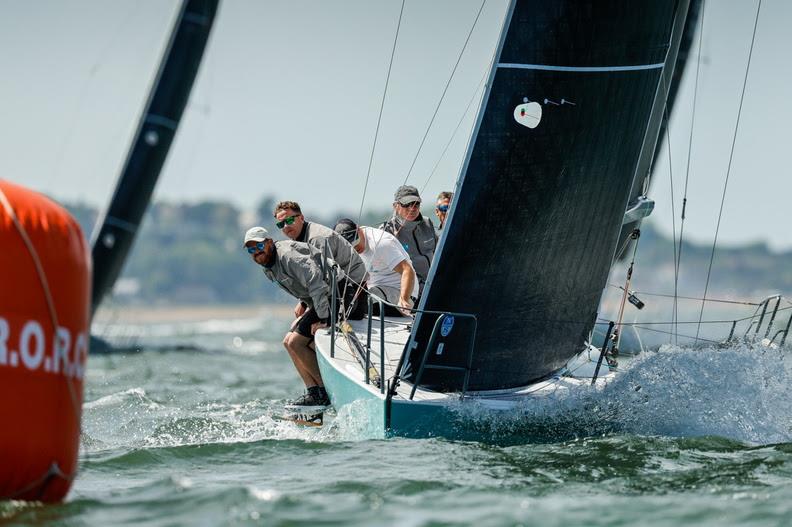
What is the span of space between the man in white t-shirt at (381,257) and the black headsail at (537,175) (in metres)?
1.03

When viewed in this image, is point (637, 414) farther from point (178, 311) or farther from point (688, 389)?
point (178, 311)

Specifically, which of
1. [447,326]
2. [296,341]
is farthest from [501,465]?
[296,341]

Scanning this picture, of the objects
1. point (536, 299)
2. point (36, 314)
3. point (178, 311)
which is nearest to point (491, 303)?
point (536, 299)

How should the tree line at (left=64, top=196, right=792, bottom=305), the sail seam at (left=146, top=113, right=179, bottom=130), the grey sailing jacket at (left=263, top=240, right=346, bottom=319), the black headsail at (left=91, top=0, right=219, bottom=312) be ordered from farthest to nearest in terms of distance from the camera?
the tree line at (left=64, top=196, right=792, bottom=305)
the sail seam at (left=146, top=113, right=179, bottom=130)
the black headsail at (left=91, top=0, right=219, bottom=312)
the grey sailing jacket at (left=263, top=240, right=346, bottom=319)

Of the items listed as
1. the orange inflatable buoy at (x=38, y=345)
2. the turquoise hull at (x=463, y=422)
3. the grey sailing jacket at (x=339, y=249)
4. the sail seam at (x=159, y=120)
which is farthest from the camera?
the sail seam at (x=159, y=120)

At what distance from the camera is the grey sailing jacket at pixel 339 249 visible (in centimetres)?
716

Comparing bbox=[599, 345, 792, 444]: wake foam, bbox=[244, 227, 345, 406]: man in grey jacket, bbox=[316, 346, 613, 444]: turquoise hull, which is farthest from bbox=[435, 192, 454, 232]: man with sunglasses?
bbox=[316, 346, 613, 444]: turquoise hull

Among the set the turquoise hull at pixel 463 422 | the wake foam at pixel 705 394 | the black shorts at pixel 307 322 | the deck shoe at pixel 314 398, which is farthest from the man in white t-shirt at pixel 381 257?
the wake foam at pixel 705 394

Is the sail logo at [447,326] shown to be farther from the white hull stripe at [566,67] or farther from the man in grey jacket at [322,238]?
the white hull stripe at [566,67]

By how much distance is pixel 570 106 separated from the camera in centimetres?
640

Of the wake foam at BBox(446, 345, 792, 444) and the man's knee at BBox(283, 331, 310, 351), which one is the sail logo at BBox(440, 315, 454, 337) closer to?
the wake foam at BBox(446, 345, 792, 444)

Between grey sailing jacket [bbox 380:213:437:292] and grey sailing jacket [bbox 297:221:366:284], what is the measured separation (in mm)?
1085

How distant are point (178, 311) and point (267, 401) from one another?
4828 inches

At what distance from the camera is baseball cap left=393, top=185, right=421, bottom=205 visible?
7711 mm
